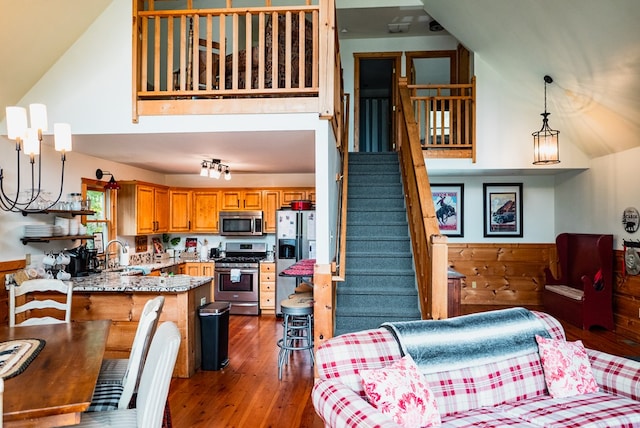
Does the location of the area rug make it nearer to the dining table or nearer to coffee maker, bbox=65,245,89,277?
the dining table

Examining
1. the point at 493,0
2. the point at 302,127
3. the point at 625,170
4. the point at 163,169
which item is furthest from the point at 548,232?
the point at 163,169

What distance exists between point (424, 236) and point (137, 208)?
3987 millimetres

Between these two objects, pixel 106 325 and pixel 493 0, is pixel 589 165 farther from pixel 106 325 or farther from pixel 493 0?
pixel 106 325

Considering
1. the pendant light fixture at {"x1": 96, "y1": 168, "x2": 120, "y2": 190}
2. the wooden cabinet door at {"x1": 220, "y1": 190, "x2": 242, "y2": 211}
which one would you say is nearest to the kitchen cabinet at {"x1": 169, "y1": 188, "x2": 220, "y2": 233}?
the wooden cabinet door at {"x1": 220, "y1": 190, "x2": 242, "y2": 211}

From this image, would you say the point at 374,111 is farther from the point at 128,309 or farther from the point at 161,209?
the point at 128,309

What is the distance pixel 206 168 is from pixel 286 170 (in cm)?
191

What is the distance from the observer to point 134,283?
4.04 meters

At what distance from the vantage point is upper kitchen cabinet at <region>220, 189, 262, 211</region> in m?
6.89

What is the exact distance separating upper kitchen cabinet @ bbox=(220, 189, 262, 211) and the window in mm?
1831

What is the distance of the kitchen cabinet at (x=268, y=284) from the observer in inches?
255

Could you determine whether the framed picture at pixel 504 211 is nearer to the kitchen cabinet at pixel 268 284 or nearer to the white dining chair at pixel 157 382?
the kitchen cabinet at pixel 268 284

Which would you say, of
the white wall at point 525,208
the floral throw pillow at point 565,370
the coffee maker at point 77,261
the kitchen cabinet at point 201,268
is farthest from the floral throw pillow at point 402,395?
the white wall at point 525,208

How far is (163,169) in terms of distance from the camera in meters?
6.57

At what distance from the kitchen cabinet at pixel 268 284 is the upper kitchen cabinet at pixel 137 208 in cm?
174
